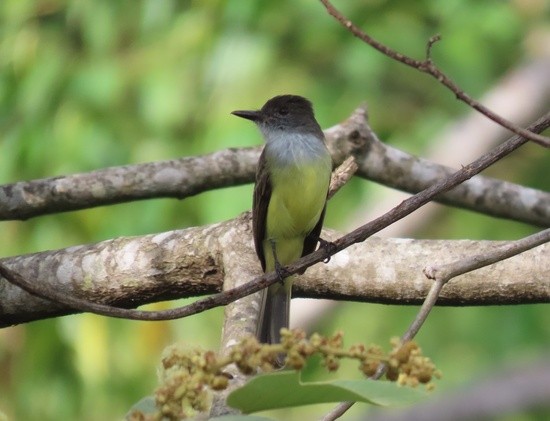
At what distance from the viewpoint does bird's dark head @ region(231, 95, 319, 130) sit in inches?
176

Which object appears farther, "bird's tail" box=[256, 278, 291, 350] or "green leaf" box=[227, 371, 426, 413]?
"bird's tail" box=[256, 278, 291, 350]

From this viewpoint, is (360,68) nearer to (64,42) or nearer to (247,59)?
(247,59)

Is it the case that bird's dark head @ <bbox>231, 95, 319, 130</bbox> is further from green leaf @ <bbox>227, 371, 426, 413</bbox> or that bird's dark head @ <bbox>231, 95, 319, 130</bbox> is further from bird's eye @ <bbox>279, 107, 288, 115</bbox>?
green leaf @ <bbox>227, 371, 426, 413</bbox>

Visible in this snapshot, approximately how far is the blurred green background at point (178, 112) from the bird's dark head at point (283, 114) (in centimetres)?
56

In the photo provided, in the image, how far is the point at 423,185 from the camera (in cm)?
438

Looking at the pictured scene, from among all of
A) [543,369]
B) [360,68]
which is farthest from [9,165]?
[543,369]

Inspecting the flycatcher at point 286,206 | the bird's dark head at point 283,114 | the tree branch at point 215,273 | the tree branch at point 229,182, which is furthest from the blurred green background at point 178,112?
the tree branch at point 215,273

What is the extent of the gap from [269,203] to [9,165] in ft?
6.16

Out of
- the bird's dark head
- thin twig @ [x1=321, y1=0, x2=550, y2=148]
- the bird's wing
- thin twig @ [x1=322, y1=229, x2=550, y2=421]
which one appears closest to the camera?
thin twig @ [x1=321, y1=0, x2=550, y2=148]

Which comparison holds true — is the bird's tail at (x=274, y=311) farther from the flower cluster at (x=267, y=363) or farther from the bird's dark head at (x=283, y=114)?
the flower cluster at (x=267, y=363)

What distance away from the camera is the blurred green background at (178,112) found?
5.42 meters

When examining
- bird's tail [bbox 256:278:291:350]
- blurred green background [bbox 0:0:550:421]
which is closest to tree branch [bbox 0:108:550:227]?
bird's tail [bbox 256:278:291:350]

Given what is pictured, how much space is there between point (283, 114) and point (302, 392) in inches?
119

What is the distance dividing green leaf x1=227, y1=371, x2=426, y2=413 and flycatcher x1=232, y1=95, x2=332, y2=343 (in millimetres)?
2051
